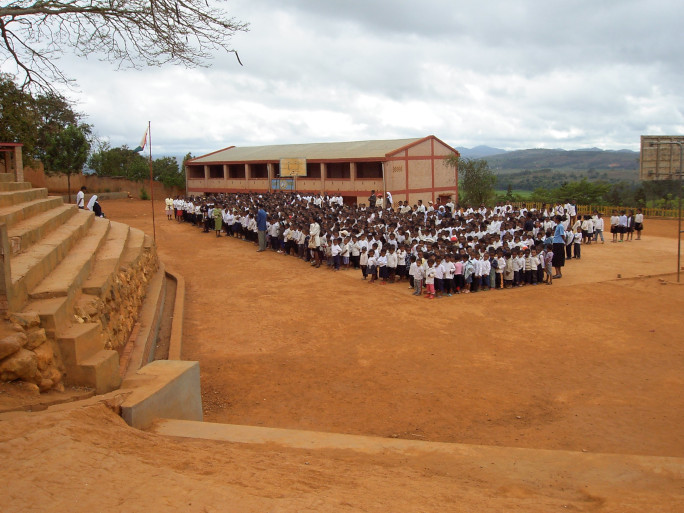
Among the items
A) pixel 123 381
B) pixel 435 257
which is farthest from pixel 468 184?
pixel 123 381

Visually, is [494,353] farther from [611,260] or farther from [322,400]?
[611,260]

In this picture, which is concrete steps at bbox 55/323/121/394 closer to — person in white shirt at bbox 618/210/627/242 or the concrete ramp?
the concrete ramp

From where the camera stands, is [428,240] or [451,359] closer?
[451,359]

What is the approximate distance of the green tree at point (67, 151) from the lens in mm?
28844

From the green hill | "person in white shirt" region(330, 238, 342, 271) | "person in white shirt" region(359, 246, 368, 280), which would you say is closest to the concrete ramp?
"person in white shirt" region(359, 246, 368, 280)

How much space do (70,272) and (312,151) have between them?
2934 cm

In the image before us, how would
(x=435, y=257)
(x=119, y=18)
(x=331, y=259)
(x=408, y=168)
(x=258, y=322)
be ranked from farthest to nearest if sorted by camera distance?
(x=408, y=168) → (x=331, y=259) → (x=435, y=257) → (x=258, y=322) → (x=119, y=18)

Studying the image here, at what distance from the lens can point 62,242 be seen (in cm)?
824

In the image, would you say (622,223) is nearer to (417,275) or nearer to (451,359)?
(417,275)

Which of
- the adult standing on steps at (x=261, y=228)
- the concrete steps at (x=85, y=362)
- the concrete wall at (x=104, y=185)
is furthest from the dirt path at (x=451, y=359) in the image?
the concrete wall at (x=104, y=185)

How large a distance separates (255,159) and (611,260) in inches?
964

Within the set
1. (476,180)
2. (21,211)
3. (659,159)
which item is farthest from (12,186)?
(476,180)

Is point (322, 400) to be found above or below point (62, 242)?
below

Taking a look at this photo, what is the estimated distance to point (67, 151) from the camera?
29391 millimetres
